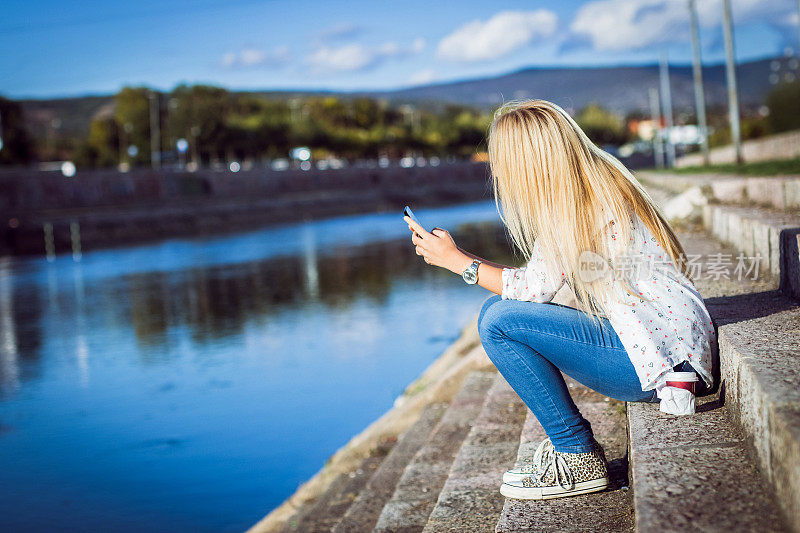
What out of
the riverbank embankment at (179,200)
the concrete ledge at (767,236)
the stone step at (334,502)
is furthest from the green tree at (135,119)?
the concrete ledge at (767,236)

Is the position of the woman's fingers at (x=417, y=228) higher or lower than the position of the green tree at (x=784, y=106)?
lower

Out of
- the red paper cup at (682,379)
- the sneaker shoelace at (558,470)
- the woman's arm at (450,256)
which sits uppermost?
the woman's arm at (450,256)

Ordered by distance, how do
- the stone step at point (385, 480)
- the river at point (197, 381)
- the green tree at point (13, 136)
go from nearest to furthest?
the stone step at point (385, 480)
the river at point (197, 381)
the green tree at point (13, 136)

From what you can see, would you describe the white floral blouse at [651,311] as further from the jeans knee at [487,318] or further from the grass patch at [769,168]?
the grass patch at [769,168]

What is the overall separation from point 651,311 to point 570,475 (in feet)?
1.83

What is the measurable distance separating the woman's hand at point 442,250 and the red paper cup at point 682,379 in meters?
0.71

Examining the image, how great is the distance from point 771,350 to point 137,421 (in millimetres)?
6836

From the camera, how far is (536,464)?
2.59m

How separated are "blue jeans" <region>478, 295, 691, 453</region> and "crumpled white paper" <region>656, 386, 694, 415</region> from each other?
1.9 inches

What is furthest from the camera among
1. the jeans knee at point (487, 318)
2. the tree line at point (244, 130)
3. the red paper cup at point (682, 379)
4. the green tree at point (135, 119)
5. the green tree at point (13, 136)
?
the green tree at point (135, 119)

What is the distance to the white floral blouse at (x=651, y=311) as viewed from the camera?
2.40 meters

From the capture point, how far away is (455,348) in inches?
326

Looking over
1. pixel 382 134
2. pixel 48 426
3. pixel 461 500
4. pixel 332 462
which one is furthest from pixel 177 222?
pixel 382 134

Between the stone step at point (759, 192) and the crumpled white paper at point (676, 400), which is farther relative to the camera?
the stone step at point (759, 192)
